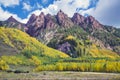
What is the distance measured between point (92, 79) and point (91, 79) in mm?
490

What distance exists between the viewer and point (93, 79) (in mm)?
164625

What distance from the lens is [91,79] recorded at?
165 metres

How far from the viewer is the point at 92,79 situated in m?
165

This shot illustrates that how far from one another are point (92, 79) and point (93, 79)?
2.20 feet

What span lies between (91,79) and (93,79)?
1.06 meters
